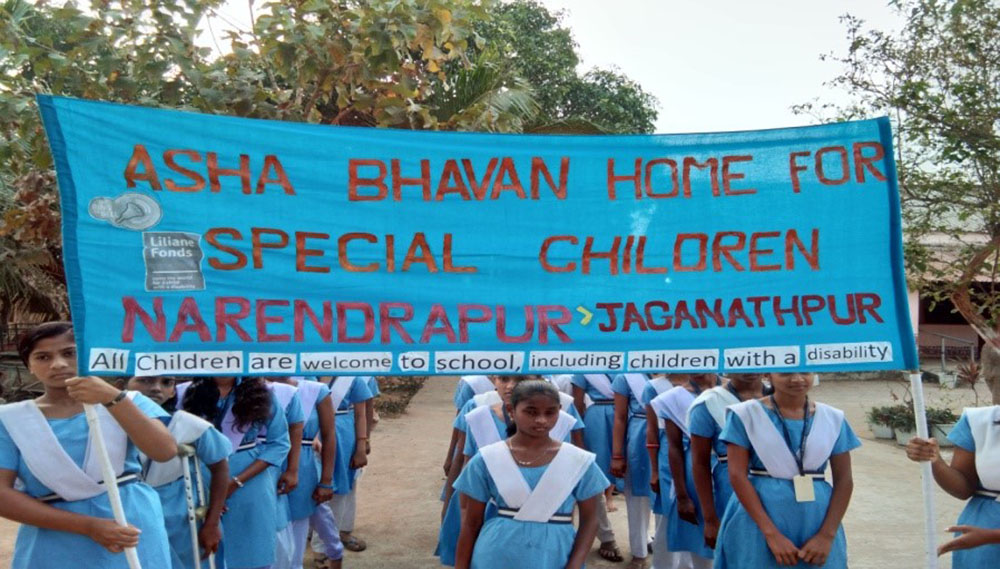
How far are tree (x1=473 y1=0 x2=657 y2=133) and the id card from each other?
17.1 m

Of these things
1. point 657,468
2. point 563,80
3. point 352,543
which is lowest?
point 352,543

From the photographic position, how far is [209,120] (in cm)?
333

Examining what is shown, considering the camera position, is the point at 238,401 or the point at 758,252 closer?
the point at 758,252

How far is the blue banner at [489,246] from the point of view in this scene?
3246 mm

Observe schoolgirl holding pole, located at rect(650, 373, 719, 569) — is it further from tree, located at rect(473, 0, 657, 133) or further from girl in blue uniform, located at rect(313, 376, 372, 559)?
tree, located at rect(473, 0, 657, 133)

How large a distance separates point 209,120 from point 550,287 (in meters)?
1.30

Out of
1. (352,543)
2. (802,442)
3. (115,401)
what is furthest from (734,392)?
(352,543)

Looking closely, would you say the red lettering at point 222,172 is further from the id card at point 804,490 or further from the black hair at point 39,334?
the id card at point 804,490

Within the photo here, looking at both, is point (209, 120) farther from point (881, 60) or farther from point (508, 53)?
point (508, 53)

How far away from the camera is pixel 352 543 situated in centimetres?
740

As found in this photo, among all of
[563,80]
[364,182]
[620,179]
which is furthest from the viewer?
[563,80]

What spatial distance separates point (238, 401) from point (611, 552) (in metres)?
3.25

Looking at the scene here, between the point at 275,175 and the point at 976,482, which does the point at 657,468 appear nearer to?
the point at 976,482

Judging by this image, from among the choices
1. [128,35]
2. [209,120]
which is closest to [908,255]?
[128,35]
